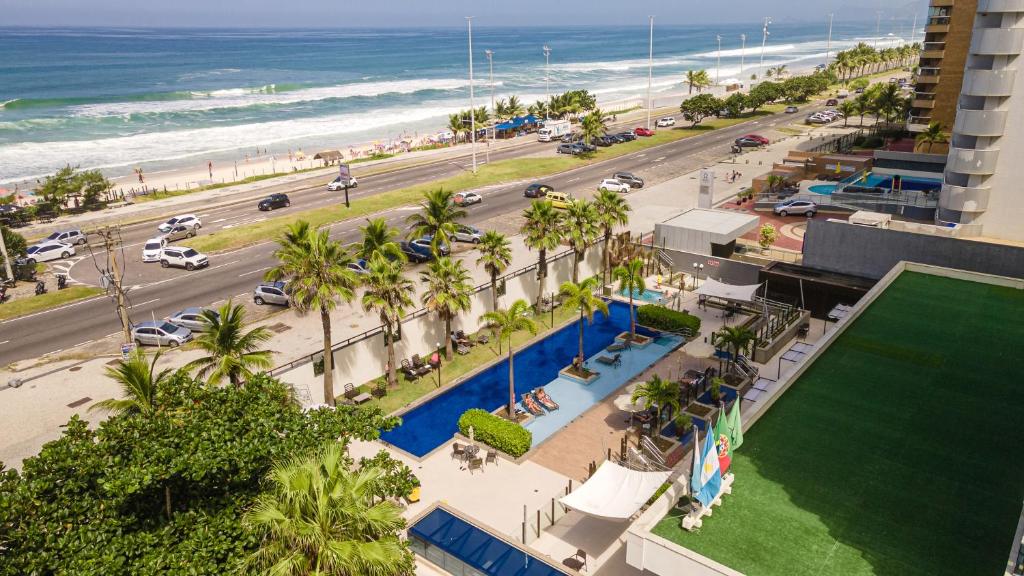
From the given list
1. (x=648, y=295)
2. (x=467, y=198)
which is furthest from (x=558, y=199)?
(x=648, y=295)

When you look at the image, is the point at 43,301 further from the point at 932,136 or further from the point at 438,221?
the point at 932,136

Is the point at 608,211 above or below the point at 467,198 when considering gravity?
above

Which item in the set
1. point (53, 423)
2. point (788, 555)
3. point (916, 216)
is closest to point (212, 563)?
point (788, 555)

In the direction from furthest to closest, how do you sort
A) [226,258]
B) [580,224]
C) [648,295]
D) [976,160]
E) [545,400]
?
[226,258], [648,295], [976,160], [580,224], [545,400]

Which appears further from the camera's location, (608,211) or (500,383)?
(608,211)

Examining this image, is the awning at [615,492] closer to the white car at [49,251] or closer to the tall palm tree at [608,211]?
the tall palm tree at [608,211]

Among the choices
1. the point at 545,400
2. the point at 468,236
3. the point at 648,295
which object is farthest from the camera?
the point at 468,236

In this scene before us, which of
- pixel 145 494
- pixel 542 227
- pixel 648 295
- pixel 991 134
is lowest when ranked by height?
pixel 648 295

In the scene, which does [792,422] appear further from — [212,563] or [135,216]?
[135,216]
